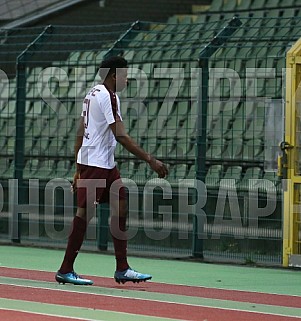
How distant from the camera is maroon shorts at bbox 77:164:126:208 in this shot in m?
9.72

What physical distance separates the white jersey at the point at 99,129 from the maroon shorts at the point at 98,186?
6 cm

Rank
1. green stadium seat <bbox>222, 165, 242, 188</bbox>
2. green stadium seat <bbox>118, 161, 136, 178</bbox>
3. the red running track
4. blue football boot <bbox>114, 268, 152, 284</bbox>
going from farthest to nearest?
green stadium seat <bbox>118, 161, 136, 178</bbox>
green stadium seat <bbox>222, 165, 242, 188</bbox>
blue football boot <bbox>114, 268, 152, 284</bbox>
the red running track

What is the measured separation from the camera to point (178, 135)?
1409 cm

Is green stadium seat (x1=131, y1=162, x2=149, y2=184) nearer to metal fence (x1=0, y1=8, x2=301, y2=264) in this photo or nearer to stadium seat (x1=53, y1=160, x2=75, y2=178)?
metal fence (x1=0, y1=8, x2=301, y2=264)

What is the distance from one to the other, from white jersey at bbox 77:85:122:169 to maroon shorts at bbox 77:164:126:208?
57 mm

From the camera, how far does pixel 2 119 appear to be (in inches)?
652

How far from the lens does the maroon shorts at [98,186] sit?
9.72 m

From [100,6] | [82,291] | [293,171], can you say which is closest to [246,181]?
[293,171]

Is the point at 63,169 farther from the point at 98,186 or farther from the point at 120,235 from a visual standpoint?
Result: the point at 120,235

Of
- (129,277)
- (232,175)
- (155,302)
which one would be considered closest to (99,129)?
(129,277)

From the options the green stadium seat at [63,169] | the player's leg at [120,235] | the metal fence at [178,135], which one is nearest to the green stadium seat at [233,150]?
the metal fence at [178,135]

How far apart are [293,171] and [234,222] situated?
140 centimetres

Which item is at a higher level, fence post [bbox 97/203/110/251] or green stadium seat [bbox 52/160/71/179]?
green stadium seat [bbox 52/160/71/179]

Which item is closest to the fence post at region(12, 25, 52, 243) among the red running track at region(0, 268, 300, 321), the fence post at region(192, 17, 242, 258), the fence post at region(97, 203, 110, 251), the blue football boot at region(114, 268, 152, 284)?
the fence post at region(97, 203, 110, 251)
